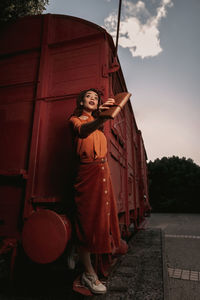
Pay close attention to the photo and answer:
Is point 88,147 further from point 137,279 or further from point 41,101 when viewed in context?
point 137,279

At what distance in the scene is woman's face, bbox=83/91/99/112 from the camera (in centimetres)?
190

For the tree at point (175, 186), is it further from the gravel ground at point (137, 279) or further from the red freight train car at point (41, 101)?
the red freight train car at point (41, 101)

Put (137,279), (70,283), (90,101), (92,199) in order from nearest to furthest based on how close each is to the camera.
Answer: (92,199)
(90,101)
(70,283)
(137,279)

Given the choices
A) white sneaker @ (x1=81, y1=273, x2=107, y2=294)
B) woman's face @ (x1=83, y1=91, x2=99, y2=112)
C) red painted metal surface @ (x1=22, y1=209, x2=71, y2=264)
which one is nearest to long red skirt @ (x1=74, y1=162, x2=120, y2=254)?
red painted metal surface @ (x1=22, y1=209, x2=71, y2=264)

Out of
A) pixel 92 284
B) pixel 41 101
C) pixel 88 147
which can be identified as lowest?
pixel 92 284

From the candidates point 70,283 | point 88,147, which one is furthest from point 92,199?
point 70,283

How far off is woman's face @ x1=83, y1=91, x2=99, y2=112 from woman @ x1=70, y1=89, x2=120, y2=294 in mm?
129

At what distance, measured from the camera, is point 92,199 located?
1.61m

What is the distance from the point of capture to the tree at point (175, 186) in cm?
1772

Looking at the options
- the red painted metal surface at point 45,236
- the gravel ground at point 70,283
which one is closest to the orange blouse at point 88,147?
the red painted metal surface at point 45,236

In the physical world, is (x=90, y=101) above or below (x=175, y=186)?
above

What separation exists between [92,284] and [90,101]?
5.59 feet

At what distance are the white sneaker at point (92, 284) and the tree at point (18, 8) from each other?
3.92 m

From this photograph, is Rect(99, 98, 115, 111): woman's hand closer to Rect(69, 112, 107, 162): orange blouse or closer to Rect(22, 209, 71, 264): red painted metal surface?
Rect(69, 112, 107, 162): orange blouse
